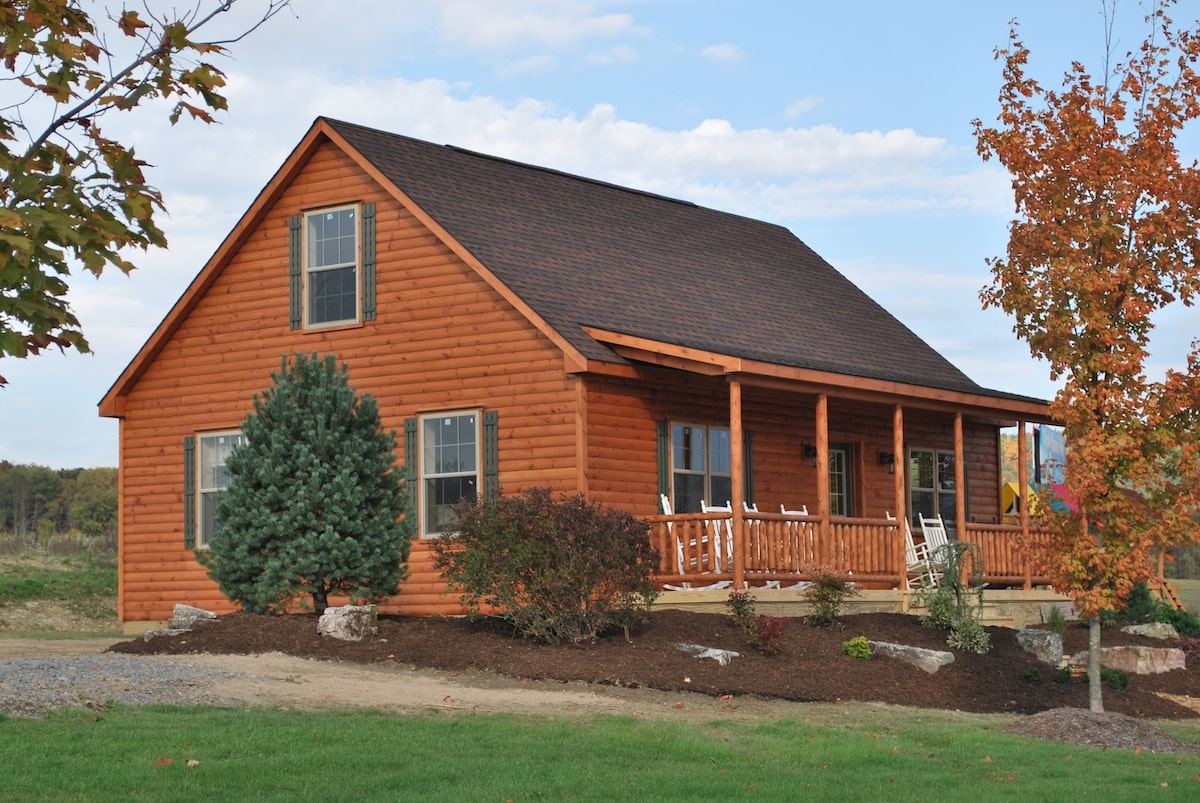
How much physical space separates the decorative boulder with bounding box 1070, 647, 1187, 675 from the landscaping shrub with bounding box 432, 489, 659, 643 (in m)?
5.55

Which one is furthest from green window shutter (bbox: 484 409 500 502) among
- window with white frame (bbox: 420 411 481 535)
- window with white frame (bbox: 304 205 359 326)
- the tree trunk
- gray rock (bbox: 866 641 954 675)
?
the tree trunk

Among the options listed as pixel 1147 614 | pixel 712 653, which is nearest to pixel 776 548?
pixel 712 653

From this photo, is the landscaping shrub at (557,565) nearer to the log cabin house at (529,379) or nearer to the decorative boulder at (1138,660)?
the log cabin house at (529,379)

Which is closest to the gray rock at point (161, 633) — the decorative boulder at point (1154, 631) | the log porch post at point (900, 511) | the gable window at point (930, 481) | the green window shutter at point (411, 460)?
the green window shutter at point (411, 460)

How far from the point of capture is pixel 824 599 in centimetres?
1631

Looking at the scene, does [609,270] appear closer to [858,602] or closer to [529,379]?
[529,379]

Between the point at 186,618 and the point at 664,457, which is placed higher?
the point at 664,457

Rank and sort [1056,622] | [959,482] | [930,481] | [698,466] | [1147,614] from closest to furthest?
[1056,622] < [698,466] < [959,482] < [1147,614] < [930,481]

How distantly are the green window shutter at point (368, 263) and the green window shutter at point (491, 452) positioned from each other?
2.49 metres

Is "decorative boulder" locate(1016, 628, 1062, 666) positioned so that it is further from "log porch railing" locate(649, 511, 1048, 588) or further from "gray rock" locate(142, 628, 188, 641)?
"gray rock" locate(142, 628, 188, 641)

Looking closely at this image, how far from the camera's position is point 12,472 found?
6788 centimetres

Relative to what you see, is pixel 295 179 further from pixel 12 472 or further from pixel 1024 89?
pixel 12 472

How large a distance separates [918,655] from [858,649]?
60 cm

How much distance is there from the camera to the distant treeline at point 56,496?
64250 millimetres
